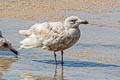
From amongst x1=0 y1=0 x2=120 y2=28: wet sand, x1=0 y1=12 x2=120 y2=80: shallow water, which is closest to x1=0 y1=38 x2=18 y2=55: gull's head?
x1=0 y1=12 x2=120 y2=80: shallow water

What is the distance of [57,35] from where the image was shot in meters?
9.64

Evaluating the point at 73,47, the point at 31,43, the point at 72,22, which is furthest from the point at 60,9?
the point at 72,22

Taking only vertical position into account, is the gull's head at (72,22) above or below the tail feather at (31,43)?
above

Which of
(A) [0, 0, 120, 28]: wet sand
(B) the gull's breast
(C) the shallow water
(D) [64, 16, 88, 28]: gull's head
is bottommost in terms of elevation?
(A) [0, 0, 120, 28]: wet sand

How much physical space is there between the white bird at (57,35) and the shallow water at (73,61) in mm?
323

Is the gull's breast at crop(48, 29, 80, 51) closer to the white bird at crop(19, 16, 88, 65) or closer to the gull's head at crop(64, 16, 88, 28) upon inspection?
the white bird at crop(19, 16, 88, 65)

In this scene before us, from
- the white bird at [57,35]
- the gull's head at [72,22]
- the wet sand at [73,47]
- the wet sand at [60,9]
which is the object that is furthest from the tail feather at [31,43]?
the wet sand at [60,9]

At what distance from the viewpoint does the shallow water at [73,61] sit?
8.49 metres

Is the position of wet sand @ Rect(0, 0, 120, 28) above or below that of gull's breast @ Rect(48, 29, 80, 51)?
below

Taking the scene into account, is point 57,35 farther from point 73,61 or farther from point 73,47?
point 73,47

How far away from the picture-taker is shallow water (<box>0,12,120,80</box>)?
334 inches

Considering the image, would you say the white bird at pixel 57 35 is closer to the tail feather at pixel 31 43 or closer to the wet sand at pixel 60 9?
the tail feather at pixel 31 43

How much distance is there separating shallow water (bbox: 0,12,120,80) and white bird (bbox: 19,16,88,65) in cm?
32

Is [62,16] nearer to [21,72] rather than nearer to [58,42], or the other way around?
[58,42]
